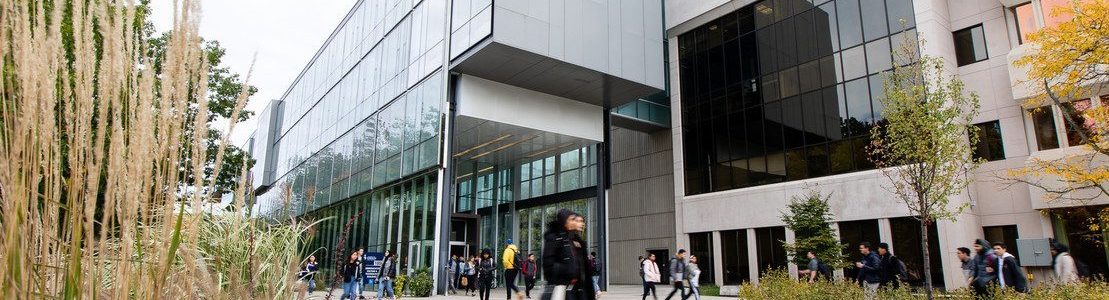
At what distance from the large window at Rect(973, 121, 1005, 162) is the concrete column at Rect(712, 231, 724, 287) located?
30.8 feet

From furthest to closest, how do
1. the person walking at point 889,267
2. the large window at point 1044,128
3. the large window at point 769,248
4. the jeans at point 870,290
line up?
1. the large window at point 769,248
2. the large window at point 1044,128
3. the person walking at point 889,267
4. the jeans at point 870,290

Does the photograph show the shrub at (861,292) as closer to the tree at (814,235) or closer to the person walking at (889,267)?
the person walking at (889,267)

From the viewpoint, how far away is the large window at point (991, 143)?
19.4m

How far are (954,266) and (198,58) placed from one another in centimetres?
2157

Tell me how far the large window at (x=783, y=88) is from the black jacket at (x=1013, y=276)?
1120 cm

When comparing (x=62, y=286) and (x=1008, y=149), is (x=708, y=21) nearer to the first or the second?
(x=1008, y=149)

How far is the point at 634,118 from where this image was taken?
2708 cm

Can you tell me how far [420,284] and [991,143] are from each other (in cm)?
1838

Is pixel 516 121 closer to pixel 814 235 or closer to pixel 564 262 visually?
pixel 814 235

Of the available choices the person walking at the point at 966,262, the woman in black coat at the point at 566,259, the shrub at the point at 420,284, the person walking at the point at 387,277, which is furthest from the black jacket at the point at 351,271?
Answer: the person walking at the point at 966,262

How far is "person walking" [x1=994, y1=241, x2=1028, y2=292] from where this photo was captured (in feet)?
32.5

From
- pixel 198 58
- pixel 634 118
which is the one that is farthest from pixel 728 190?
pixel 198 58

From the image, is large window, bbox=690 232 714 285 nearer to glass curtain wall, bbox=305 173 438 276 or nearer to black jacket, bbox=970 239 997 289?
glass curtain wall, bbox=305 173 438 276

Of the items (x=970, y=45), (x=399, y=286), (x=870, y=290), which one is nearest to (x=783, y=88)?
(x=970, y=45)
